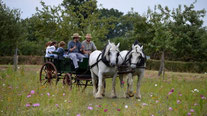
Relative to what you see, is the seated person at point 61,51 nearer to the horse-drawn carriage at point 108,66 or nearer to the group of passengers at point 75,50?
the group of passengers at point 75,50

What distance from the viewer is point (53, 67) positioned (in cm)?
1120

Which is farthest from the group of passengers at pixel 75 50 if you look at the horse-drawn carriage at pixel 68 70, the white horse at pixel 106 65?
the white horse at pixel 106 65

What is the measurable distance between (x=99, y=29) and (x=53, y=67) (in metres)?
21.2

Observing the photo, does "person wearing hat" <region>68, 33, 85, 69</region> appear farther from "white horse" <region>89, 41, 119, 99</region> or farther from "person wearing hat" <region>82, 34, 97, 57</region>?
"white horse" <region>89, 41, 119, 99</region>

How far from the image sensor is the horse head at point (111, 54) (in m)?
8.82

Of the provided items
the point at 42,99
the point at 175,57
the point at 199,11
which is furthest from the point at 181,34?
the point at 42,99

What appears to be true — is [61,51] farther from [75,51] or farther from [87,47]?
[87,47]

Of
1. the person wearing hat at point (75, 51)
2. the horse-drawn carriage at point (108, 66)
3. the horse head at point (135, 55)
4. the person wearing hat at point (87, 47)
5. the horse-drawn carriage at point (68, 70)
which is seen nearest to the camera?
the horse head at point (135, 55)

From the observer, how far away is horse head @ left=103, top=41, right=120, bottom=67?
882 centimetres

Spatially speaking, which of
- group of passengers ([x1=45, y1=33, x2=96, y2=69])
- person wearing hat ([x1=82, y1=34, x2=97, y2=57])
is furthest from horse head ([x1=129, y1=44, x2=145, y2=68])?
person wearing hat ([x1=82, y1=34, x2=97, y2=57])

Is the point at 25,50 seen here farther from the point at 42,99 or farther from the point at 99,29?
the point at 42,99

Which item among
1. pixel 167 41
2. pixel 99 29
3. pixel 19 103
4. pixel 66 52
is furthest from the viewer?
pixel 99 29

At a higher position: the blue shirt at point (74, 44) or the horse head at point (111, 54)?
the blue shirt at point (74, 44)

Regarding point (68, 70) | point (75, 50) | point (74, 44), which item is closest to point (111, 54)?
point (75, 50)
